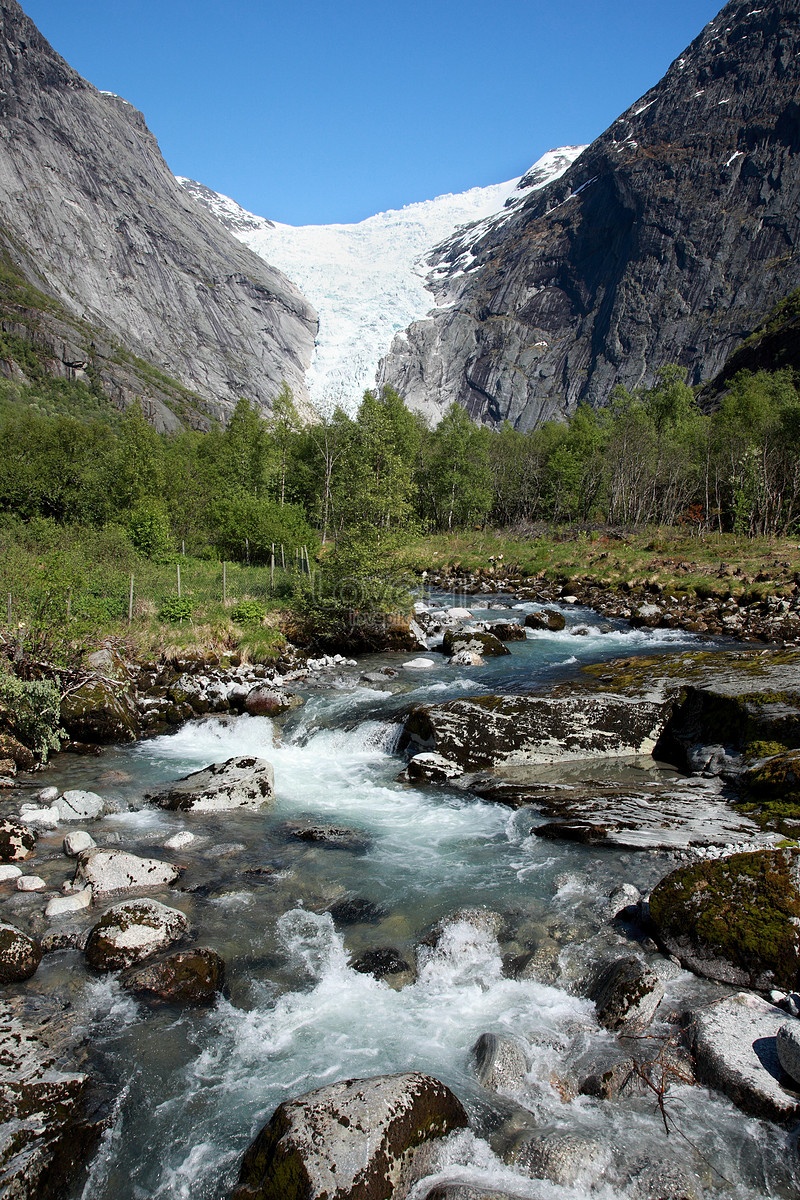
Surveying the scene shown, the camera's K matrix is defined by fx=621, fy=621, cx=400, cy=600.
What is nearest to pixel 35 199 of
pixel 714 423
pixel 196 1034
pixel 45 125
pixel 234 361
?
pixel 45 125

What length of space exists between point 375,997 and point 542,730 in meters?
6.89

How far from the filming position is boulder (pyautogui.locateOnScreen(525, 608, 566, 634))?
24.7m

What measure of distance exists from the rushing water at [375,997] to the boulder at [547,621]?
1448cm

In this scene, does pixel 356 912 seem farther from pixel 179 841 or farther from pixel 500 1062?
pixel 179 841

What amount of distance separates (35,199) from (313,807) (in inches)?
7766

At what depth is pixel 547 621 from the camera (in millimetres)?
24859

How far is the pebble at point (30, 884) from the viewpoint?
763 centimetres

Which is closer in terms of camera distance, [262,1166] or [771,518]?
[262,1166]

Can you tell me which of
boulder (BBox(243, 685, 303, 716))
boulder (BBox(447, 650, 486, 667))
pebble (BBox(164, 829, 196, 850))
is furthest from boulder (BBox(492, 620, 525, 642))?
pebble (BBox(164, 829, 196, 850))

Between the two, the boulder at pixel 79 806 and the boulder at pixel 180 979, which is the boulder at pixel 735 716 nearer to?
the boulder at pixel 180 979

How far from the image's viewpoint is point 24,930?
682cm

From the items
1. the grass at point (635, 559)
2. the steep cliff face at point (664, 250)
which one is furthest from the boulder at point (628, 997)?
the steep cliff face at point (664, 250)

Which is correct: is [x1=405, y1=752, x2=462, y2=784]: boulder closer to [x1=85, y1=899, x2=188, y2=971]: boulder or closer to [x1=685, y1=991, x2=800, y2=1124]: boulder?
[x1=85, y1=899, x2=188, y2=971]: boulder

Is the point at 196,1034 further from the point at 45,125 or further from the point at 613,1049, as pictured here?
the point at 45,125
